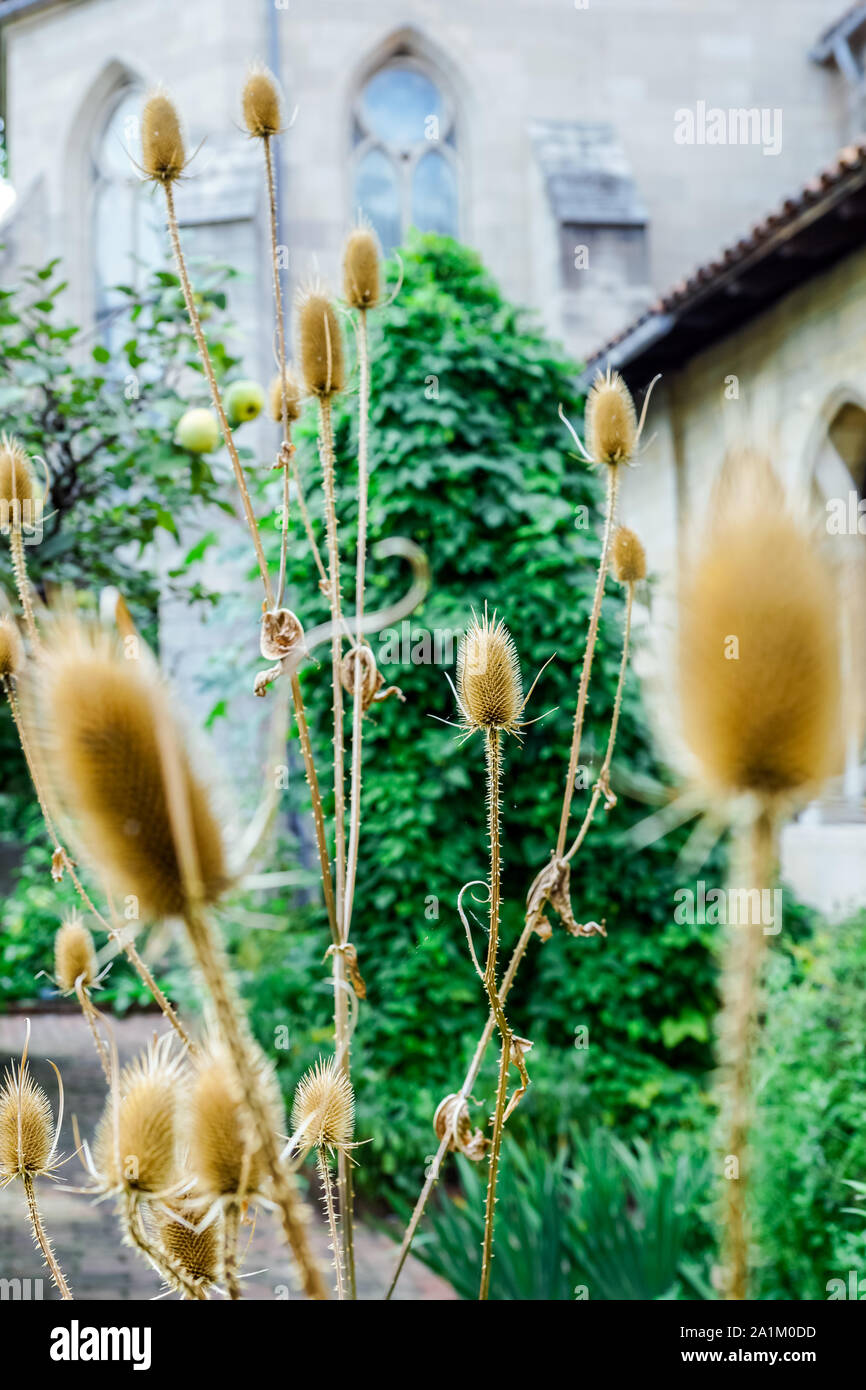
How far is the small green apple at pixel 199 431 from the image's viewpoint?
2.10 m

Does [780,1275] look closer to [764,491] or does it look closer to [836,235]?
[764,491]

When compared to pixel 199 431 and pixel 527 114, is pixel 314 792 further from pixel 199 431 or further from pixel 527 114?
pixel 527 114

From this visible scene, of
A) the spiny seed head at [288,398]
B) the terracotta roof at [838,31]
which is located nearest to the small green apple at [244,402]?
the spiny seed head at [288,398]

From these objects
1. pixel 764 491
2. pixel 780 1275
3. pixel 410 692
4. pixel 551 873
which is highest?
pixel 410 692

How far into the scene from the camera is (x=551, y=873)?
0.94 metres

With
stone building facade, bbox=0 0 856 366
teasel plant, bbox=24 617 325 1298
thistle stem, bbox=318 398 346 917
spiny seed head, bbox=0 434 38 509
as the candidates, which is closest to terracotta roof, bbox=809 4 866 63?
stone building facade, bbox=0 0 856 366

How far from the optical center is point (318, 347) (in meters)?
0.87

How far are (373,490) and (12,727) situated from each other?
1677 millimetres

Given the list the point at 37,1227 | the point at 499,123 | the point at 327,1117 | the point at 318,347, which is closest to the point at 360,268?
the point at 318,347

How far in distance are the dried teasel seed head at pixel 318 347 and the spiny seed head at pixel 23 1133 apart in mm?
518

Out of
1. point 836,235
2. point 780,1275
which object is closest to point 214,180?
point 836,235

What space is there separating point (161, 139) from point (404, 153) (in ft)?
32.2

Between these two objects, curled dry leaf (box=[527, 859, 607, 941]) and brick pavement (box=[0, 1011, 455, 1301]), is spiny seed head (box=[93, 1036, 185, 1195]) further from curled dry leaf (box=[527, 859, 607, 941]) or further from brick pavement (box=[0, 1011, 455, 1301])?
brick pavement (box=[0, 1011, 455, 1301])
